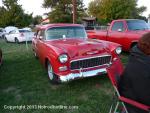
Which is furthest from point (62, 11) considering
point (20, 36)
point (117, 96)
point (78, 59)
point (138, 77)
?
point (138, 77)

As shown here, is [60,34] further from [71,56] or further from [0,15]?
[0,15]

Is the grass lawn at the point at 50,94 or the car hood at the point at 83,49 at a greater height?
the car hood at the point at 83,49

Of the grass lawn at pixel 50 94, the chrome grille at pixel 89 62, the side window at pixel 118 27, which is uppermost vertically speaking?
the side window at pixel 118 27

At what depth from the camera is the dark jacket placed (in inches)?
112

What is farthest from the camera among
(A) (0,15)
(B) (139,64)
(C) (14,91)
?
(A) (0,15)

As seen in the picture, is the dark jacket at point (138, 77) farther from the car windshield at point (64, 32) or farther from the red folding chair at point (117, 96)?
the car windshield at point (64, 32)

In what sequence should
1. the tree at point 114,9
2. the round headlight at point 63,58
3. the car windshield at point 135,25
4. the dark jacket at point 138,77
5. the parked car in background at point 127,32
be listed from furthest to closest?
the tree at point 114,9 → the car windshield at point 135,25 → the parked car in background at point 127,32 → the round headlight at point 63,58 → the dark jacket at point 138,77

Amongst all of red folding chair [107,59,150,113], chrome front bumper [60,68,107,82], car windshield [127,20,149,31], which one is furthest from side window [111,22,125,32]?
red folding chair [107,59,150,113]

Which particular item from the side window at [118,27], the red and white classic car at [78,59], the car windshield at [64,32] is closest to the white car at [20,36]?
the side window at [118,27]

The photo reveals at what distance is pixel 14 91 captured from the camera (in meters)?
6.18

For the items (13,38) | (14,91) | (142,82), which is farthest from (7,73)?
(13,38)

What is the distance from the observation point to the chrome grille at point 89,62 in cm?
587

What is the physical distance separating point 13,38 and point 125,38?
1372 centimetres

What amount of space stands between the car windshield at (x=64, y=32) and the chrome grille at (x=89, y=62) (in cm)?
170
